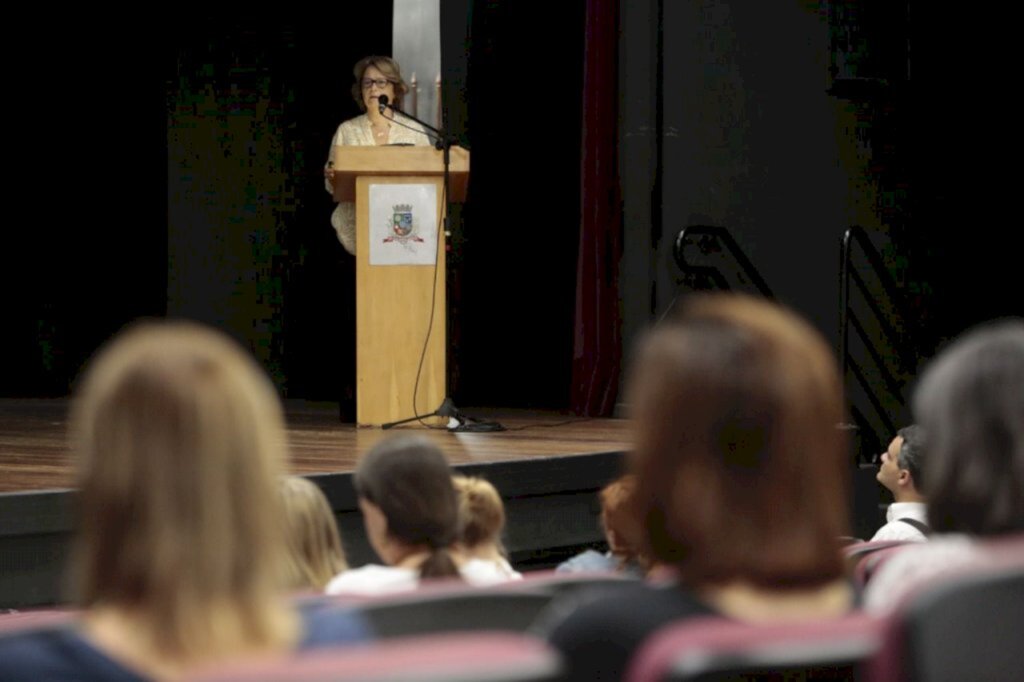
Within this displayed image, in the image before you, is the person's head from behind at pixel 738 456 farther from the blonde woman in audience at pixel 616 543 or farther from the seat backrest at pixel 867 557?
the blonde woman in audience at pixel 616 543

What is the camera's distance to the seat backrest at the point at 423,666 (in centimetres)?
98

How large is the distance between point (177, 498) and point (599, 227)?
5.91m

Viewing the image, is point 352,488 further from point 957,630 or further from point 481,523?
point 957,630

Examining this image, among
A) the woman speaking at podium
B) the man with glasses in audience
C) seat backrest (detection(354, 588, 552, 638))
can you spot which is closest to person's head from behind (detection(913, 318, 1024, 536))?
seat backrest (detection(354, 588, 552, 638))

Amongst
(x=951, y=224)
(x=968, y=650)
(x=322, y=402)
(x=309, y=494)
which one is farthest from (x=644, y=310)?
(x=968, y=650)

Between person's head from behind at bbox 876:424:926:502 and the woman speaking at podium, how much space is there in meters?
2.37

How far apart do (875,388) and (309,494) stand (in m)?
5.16

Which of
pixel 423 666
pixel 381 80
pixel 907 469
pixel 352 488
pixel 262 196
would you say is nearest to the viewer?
pixel 423 666

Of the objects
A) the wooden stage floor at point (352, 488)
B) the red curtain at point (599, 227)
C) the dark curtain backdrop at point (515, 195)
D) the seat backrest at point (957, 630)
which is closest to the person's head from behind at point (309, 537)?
the seat backrest at point (957, 630)

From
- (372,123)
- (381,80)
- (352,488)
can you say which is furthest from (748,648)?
(372,123)

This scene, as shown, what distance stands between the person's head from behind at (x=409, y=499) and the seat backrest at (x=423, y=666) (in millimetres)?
1120

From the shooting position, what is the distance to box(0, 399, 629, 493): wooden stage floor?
416 centimetres

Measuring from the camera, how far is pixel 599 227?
23.1ft

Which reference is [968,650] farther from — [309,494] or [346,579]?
[309,494]
